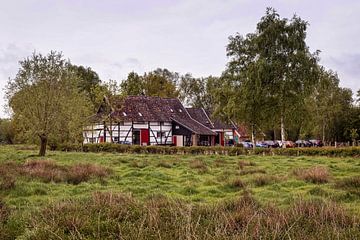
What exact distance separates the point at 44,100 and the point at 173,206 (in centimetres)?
2484

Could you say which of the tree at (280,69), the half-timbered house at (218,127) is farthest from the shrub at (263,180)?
the half-timbered house at (218,127)

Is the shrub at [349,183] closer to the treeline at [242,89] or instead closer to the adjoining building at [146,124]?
the treeline at [242,89]

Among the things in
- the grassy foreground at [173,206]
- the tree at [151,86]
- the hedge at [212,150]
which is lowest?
the grassy foreground at [173,206]

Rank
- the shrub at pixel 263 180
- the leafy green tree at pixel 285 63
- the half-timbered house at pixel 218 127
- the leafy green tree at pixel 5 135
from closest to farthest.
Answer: the shrub at pixel 263 180
the leafy green tree at pixel 285 63
the half-timbered house at pixel 218 127
the leafy green tree at pixel 5 135

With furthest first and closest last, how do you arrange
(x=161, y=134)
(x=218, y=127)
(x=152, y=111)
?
(x=218, y=127), (x=152, y=111), (x=161, y=134)

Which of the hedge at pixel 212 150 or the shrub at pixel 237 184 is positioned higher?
the hedge at pixel 212 150

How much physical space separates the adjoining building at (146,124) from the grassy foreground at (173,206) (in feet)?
108

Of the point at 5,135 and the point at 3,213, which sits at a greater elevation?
the point at 5,135

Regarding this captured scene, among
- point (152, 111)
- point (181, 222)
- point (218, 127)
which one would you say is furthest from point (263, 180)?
point (218, 127)

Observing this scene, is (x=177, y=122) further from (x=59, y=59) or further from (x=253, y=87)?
(x=59, y=59)

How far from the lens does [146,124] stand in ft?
173

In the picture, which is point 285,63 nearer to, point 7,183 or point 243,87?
point 243,87

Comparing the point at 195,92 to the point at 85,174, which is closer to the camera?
the point at 85,174

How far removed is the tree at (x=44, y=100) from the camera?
30.1 m
